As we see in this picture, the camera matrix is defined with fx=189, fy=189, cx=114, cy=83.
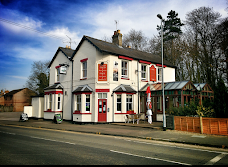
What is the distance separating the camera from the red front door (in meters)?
20.9

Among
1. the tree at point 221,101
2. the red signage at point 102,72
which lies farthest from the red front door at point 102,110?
the tree at point 221,101

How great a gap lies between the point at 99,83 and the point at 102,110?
9.94ft

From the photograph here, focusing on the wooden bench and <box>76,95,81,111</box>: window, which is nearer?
the wooden bench

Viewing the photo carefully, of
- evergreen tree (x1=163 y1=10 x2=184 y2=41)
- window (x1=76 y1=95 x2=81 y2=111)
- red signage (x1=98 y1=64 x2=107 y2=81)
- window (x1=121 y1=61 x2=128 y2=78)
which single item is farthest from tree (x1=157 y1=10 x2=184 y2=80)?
window (x1=76 y1=95 x2=81 y2=111)

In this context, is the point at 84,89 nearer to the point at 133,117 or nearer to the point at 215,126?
the point at 133,117

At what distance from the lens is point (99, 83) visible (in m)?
21.2

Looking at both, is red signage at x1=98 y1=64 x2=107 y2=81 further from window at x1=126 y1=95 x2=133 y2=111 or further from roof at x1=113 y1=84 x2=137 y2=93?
window at x1=126 y1=95 x2=133 y2=111

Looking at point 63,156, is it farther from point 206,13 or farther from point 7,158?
point 206,13

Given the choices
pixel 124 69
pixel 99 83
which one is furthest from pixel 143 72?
pixel 99 83

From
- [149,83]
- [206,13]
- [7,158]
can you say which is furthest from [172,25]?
[7,158]

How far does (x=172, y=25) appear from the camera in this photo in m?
39.8

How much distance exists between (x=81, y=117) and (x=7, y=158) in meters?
14.2

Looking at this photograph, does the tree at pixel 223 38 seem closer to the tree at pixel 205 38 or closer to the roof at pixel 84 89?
the tree at pixel 205 38

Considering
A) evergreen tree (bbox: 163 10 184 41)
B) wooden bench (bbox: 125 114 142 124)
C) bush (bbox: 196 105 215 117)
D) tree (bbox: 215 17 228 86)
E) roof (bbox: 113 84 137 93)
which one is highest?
evergreen tree (bbox: 163 10 184 41)
